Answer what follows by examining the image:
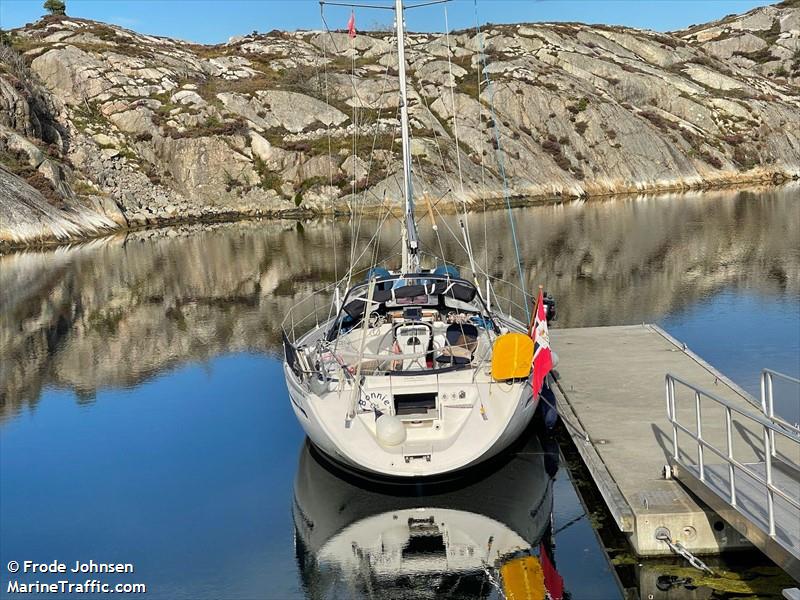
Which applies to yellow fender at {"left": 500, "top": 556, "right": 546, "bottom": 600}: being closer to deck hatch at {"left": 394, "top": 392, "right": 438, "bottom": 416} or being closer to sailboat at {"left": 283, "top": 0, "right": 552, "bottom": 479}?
sailboat at {"left": 283, "top": 0, "right": 552, "bottom": 479}

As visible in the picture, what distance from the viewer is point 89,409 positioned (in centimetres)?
2200

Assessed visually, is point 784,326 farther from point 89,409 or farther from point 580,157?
point 580,157

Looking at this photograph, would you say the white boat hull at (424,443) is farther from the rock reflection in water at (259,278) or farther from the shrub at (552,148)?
the shrub at (552,148)

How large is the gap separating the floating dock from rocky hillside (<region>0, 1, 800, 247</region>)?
5384cm

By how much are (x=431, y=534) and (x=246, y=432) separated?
7.45 m

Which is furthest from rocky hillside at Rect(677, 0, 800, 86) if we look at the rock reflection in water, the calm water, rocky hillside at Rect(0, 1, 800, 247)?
the calm water

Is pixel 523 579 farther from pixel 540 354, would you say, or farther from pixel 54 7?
pixel 54 7

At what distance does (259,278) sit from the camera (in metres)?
44.2

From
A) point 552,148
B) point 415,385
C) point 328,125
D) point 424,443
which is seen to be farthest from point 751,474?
point 552,148

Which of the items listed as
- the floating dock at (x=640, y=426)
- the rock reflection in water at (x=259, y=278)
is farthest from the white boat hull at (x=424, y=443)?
the rock reflection in water at (x=259, y=278)

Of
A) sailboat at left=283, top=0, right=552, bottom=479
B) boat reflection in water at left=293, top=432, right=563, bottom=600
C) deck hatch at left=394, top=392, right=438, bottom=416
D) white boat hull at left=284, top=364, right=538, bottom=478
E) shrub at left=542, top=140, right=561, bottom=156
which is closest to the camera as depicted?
boat reflection in water at left=293, top=432, right=563, bottom=600

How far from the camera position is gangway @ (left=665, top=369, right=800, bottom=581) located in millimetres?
9344

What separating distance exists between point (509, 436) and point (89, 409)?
12594 millimetres

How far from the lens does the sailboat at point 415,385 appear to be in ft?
45.4
